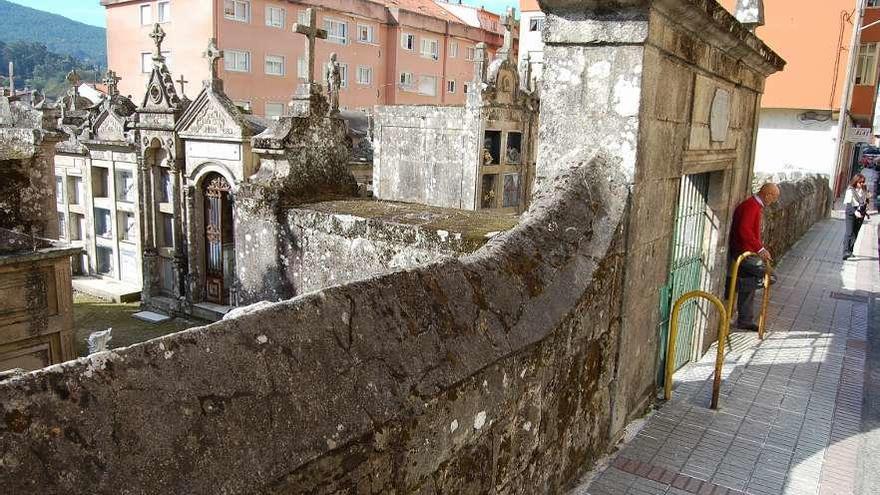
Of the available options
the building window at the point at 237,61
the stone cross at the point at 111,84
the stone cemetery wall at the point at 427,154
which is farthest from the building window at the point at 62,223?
the building window at the point at 237,61

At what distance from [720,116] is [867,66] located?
95.2 ft

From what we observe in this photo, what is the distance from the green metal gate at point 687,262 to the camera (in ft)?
18.4

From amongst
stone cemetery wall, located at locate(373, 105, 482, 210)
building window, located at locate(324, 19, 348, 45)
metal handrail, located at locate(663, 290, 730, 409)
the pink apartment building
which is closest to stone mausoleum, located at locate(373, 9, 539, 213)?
stone cemetery wall, located at locate(373, 105, 482, 210)

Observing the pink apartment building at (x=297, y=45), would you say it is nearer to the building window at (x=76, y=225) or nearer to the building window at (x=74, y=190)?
the building window at (x=74, y=190)

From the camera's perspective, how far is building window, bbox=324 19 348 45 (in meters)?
35.8

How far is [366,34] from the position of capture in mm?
38156

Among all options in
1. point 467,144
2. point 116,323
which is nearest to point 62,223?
point 116,323

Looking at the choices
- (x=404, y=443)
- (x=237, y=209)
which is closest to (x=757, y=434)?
(x=404, y=443)

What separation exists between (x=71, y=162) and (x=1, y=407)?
1812cm

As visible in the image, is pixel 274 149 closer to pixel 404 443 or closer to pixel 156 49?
pixel 404 443

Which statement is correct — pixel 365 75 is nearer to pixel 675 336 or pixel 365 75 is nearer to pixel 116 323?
pixel 116 323

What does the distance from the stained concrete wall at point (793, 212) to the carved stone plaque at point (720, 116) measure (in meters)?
4.37

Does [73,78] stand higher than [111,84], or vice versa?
[73,78]

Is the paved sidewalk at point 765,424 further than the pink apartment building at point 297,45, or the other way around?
the pink apartment building at point 297,45
